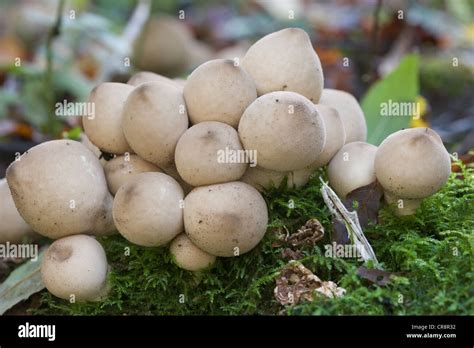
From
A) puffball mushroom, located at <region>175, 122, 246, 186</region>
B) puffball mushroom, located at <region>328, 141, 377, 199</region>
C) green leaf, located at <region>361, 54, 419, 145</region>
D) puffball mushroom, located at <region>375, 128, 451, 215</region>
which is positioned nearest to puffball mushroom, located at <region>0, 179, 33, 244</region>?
puffball mushroom, located at <region>175, 122, 246, 186</region>

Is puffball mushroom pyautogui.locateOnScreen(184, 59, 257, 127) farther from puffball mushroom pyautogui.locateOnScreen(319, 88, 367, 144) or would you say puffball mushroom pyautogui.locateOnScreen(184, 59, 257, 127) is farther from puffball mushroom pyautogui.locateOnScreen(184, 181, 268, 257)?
puffball mushroom pyautogui.locateOnScreen(319, 88, 367, 144)

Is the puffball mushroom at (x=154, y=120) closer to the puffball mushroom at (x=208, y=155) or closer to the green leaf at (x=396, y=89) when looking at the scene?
the puffball mushroom at (x=208, y=155)

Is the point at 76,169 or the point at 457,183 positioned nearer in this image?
the point at 76,169

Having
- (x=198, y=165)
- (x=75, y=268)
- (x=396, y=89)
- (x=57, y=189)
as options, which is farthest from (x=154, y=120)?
(x=396, y=89)
